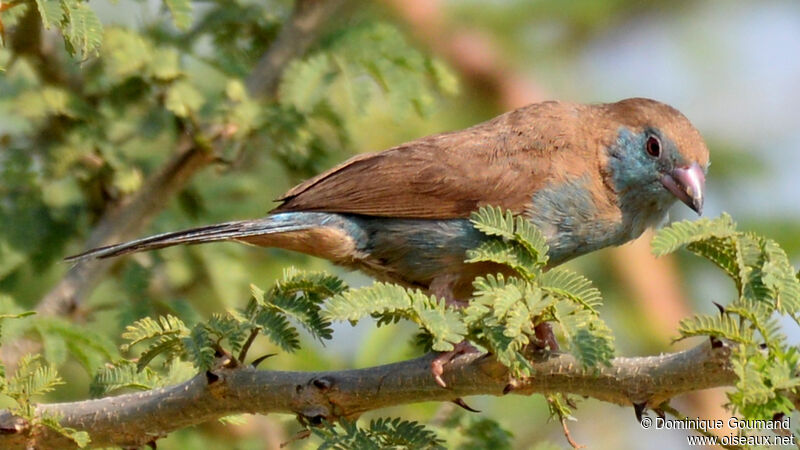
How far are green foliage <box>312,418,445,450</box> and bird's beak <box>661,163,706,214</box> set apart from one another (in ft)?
5.87

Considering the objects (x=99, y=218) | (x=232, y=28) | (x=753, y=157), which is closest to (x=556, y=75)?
(x=753, y=157)

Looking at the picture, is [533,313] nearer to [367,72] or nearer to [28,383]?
[28,383]

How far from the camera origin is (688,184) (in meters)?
4.39

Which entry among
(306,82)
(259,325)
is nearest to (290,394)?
(259,325)

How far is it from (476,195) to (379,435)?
5.16ft

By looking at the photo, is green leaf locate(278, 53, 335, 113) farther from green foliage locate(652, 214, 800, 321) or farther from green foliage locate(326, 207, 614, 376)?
green foliage locate(652, 214, 800, 321)

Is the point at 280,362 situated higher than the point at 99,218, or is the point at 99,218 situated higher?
the point at 99,218

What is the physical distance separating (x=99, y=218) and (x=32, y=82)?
659mm

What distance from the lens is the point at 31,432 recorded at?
9.83 feet

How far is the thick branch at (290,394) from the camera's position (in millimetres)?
2971

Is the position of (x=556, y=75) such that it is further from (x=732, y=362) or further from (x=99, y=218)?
(x=732, y=362)

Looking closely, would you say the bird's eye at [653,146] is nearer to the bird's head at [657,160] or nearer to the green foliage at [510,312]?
the bird's head at [657,160]

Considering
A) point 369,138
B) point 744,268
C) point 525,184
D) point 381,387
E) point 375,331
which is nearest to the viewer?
point 744,268

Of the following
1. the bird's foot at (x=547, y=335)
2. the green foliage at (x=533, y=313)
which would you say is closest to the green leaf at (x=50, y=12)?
the green foliage at (x=533, y=313)
